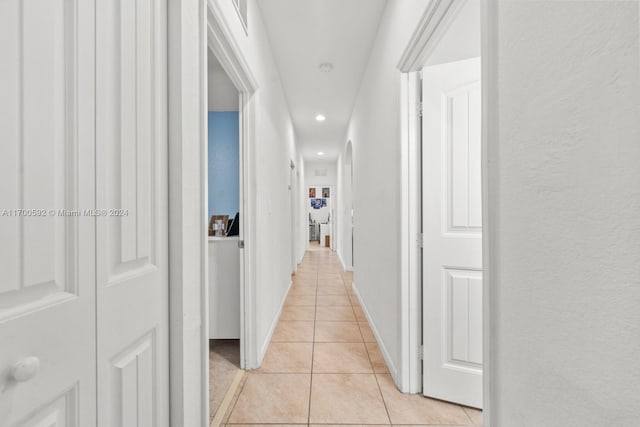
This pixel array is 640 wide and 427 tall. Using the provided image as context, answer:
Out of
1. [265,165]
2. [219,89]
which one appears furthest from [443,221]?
[219,89]

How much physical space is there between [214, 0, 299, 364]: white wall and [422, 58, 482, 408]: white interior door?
1.16 m

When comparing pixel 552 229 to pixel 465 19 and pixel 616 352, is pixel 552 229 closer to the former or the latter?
pixel 616 352

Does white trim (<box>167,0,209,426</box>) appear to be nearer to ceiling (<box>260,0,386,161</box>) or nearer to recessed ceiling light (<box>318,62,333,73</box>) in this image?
ceiling (<box>260,0,386,161</box>)

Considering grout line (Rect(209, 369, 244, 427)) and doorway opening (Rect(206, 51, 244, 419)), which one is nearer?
grout line (Rect(209, 369, 244, 427))

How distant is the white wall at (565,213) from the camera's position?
1.78ft

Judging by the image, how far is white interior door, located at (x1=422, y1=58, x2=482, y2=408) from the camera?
171 cm

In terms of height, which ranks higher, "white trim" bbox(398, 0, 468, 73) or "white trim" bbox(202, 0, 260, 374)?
"white trim" bbox(398, 0, 468, 73)

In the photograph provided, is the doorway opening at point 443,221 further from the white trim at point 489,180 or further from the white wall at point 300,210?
the white wall at point 300,210

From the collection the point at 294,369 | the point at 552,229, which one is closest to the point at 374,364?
the point at 294,369

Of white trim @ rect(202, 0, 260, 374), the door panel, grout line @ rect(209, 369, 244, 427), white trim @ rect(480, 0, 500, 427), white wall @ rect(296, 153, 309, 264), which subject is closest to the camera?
the door panel

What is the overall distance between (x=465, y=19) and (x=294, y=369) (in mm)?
2362

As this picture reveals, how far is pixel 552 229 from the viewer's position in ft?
2.33

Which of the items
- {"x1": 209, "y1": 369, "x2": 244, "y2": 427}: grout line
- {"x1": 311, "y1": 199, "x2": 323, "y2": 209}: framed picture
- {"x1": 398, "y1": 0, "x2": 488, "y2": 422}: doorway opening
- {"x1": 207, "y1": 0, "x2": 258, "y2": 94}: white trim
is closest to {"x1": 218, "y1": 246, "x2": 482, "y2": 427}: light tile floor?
{"x1": 209, "y1": 369, "x2": 244, "y2": 427}: grout line

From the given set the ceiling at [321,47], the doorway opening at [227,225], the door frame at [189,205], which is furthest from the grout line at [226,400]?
the ceiling at [321,47]
